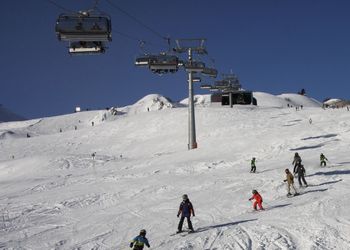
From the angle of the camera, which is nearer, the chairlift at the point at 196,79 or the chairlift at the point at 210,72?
the chairlift at the point at 210,72

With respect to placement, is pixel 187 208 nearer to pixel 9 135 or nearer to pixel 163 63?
pixel 163 63

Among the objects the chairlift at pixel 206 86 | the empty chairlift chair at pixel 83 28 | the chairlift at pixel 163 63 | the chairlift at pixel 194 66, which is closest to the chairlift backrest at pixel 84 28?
the empty chairlift chair at pixel 83 28

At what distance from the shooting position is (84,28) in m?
18.7

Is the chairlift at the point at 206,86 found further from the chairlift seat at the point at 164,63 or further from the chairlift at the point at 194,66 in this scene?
the chairlift seat at the point at 164,63

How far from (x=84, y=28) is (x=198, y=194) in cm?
952

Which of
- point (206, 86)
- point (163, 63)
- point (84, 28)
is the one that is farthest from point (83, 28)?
point (206, 86)

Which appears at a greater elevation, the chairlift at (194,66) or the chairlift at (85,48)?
the chairlift at (194,66)

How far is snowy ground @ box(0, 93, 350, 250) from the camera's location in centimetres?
1369

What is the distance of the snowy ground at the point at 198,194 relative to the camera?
1369 centimetres

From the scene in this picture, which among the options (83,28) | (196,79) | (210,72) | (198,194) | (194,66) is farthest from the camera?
(210,72)

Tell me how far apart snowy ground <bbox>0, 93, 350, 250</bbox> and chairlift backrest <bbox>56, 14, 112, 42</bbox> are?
24.7 feet

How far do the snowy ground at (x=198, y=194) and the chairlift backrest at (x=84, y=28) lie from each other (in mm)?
7524

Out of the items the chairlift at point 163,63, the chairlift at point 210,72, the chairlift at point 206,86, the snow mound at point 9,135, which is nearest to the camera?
the chairlift at point 163,63

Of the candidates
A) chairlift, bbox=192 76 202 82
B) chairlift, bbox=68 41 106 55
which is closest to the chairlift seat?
chairlift, bbox=68 41 106 55
